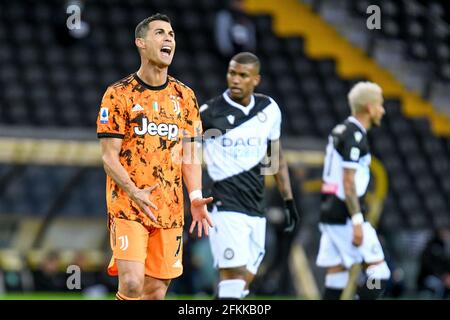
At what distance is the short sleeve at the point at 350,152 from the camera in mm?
9875

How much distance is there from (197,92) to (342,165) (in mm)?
8056

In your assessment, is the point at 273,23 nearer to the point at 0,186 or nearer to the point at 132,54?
the point at 132,54

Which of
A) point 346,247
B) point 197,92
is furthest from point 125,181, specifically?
point 197,92

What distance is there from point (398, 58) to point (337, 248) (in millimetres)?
9687

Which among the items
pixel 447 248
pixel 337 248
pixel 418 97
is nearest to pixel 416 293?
pixel 447 248

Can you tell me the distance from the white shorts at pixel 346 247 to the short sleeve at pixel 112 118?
2.88 m

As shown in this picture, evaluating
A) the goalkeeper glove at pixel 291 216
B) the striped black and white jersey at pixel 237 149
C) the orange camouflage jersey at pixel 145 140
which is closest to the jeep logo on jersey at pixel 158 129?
the orange camouflage jersey at pixel 145 140

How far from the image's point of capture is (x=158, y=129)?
7.84m

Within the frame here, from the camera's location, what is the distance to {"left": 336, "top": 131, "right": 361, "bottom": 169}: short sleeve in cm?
988

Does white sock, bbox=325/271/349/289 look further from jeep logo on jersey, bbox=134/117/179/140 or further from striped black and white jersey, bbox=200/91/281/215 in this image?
jeep logo on jersey, bbox=134/117/179/140

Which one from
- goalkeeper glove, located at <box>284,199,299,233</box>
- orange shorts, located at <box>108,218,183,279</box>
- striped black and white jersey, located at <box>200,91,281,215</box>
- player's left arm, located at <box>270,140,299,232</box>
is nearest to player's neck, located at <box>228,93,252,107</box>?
striped black and white jersey, located at <box>200,91,281,215</box>

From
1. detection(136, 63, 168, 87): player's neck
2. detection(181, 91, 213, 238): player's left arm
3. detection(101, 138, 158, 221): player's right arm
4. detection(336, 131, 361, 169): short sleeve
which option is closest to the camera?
detection(101, 138, 158, 221): player's right arm

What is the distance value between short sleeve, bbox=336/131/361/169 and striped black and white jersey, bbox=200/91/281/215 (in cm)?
60

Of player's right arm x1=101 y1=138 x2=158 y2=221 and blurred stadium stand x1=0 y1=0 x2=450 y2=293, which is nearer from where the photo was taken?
player's right arm x1=101 y1=138 x2=158 y2=221
